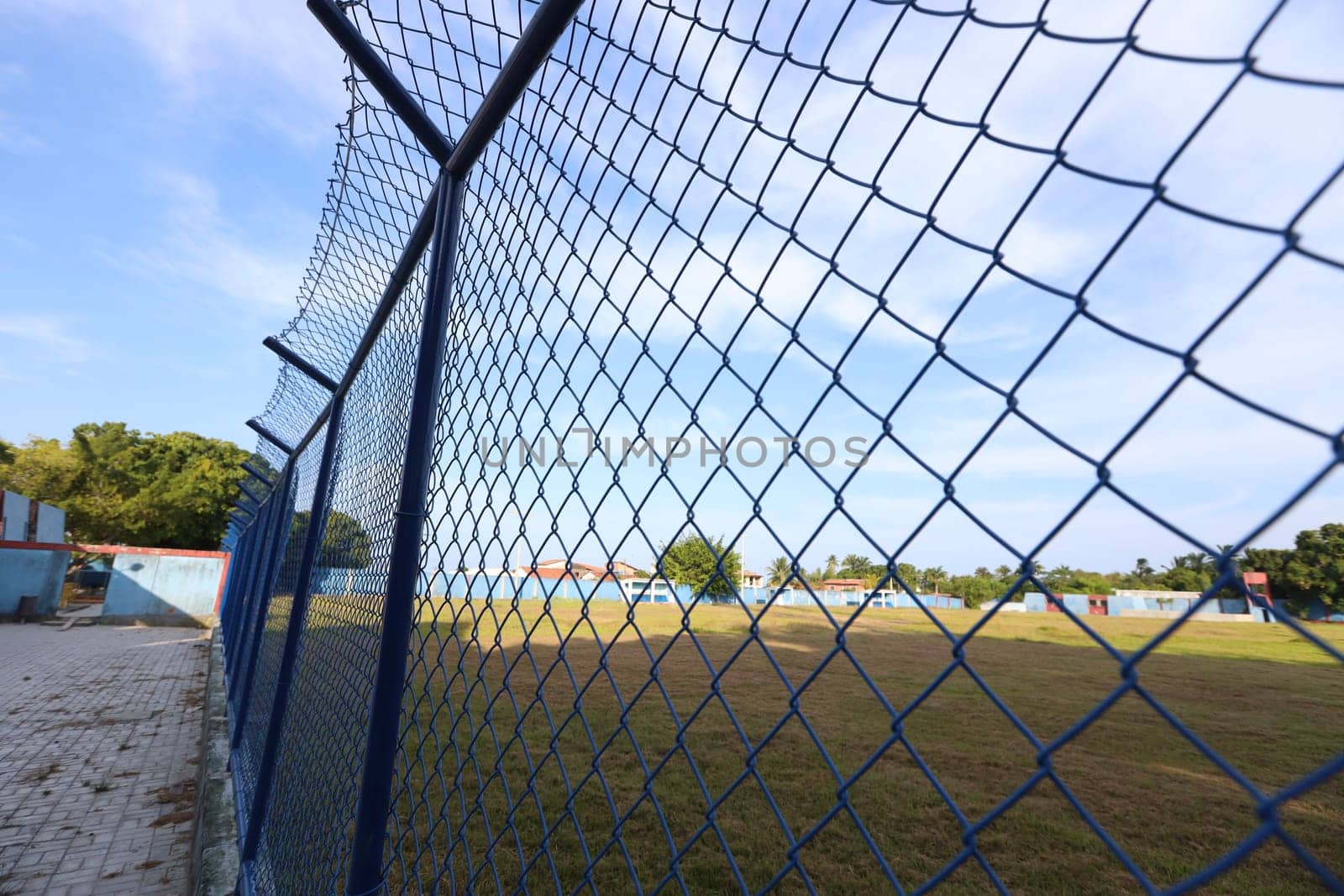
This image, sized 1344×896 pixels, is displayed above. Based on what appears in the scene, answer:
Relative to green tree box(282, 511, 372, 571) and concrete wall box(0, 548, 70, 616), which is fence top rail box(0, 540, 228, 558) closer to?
concrete wall box(0, 548, 70, 616)

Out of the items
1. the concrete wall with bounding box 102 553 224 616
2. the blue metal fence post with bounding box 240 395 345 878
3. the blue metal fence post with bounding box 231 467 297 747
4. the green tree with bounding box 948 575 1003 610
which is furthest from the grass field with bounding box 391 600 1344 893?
the green tree with bounding box 948 575 1003 610

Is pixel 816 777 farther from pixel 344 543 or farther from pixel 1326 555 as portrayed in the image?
pixel 1326 555

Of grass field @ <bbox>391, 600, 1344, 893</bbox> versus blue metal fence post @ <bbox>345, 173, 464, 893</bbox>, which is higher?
blue metal fence post @ <bbox>345, 173, 464, 893</bbox>

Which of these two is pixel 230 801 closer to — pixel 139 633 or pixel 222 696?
pixel 222 696

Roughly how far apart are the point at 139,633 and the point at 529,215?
55.1 feet

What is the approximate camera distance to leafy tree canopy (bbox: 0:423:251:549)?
88.1 feet

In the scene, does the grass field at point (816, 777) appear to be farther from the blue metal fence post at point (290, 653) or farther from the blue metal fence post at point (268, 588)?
the blue metal fence post at point (268, 588)

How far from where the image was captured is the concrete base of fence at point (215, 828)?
2.43m

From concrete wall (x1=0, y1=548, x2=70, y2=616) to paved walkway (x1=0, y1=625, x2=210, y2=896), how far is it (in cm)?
748

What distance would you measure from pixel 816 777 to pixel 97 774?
497 cm

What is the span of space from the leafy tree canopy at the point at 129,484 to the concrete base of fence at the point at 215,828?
25.8 metres

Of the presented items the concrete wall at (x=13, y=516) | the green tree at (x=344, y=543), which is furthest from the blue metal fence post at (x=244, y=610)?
the concrete wall at (x=13, y=516)

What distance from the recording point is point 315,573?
2.88m

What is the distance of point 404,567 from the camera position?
1440 mm
